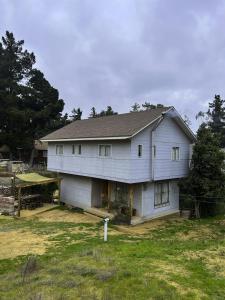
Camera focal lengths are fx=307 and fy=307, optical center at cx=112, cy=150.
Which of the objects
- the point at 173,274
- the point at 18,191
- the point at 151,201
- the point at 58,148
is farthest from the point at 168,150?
the point at 173,274

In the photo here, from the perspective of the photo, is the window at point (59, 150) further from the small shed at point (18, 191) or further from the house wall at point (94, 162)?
the small shed at point (18, 191)

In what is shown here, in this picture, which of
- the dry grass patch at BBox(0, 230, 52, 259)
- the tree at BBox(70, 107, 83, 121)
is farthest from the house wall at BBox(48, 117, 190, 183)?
the tree at BBox(70, 107, 83, 121)

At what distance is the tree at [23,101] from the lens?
40.6 meters

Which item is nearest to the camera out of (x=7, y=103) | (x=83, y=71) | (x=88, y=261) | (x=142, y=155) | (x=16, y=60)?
(x=88, y=261)

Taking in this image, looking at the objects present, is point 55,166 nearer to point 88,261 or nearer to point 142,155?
point 142,155

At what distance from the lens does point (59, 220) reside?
20250 mm

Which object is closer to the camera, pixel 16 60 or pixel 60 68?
pixel 60 68

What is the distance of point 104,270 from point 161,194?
1451 cm

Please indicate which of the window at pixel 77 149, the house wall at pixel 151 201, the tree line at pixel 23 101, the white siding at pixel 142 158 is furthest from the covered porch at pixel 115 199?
the tree line at pixel 23 101

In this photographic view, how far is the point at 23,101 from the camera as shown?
43625 millimetres

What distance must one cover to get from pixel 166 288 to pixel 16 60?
145 ft

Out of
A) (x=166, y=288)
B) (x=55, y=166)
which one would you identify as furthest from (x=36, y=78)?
(x=166, y=288)

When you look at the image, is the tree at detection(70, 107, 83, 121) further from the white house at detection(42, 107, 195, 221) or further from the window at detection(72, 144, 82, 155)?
the window at detection(72, 144, 82, 155)

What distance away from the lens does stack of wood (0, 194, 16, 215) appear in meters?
21.6
